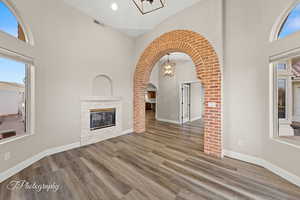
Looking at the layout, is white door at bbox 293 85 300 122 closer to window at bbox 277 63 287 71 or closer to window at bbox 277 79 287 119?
window at bbox 277 79 287 119

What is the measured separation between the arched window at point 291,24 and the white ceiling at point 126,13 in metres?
2.04

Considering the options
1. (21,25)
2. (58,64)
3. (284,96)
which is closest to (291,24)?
(284,96)

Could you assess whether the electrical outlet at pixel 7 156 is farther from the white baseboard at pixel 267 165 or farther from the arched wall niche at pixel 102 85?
the white baseboard at pixel 267 165

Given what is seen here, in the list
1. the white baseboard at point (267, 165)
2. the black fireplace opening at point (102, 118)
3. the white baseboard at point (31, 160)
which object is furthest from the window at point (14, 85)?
the white baseboard at point (267, 165)

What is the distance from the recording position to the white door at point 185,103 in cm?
694

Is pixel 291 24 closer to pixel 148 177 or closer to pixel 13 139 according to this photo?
pixel 148 177

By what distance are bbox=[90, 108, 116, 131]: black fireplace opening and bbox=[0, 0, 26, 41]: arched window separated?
2410 mm

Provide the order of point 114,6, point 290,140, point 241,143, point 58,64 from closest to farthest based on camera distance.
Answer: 1. point 290,140
2. point 241,143
3. point 58,64
4. point 114,6

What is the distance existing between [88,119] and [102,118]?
50 cm

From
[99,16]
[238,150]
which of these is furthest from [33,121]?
[238,150]

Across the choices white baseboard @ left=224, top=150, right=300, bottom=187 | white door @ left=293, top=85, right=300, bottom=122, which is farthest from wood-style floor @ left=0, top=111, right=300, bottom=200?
white door @ left=293, top=85, right=300, bottom=122

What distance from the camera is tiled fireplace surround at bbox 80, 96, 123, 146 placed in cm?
361

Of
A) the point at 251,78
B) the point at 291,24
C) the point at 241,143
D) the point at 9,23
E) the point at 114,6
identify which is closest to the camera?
the point at 291,24

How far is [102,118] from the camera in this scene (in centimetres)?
412
